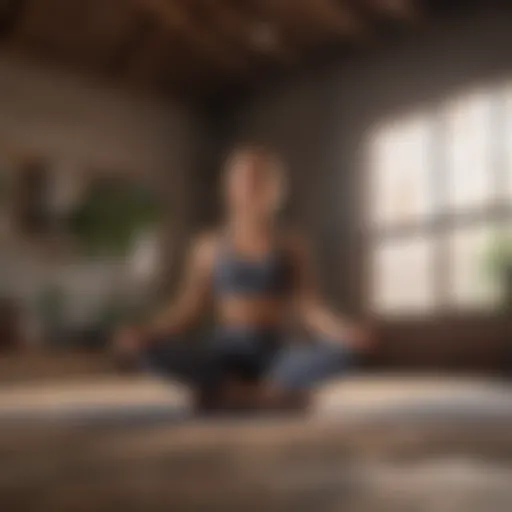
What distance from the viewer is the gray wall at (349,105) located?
3.07m

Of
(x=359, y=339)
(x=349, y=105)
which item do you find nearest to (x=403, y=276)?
(x=349, y=105)

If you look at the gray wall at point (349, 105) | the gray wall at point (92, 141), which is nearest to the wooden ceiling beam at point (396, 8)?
the gray wall at point (349, 105)

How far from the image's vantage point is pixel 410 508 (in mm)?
671

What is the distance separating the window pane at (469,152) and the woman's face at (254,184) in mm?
1702

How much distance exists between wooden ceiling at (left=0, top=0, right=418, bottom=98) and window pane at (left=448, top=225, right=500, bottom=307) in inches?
34.3

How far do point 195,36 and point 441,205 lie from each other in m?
1.19

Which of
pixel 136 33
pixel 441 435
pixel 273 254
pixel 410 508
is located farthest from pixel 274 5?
pixel 410 508

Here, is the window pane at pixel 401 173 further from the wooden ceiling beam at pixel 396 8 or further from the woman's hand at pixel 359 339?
the woman's hand at pixel 359 339

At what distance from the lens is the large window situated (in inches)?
118

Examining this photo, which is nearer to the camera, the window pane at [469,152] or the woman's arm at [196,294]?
the woman's arm at [196,294]

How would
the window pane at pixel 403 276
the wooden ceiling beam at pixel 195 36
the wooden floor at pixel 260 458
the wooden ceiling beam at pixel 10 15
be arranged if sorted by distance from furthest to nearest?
the window pane at pixel 403 276 → the wooden ceiling beam at pixel 195 36 → the wooden ceiling beam at pixel 10 15 → the wooden floor at pixel 260 458

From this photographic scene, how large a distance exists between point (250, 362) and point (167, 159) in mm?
2494

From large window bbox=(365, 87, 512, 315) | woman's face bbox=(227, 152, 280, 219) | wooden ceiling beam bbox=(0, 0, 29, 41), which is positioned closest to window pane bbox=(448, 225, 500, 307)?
large window bbox=(365, 87, 512, 315)

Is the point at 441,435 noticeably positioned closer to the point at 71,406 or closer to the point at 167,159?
the point at 71,406
